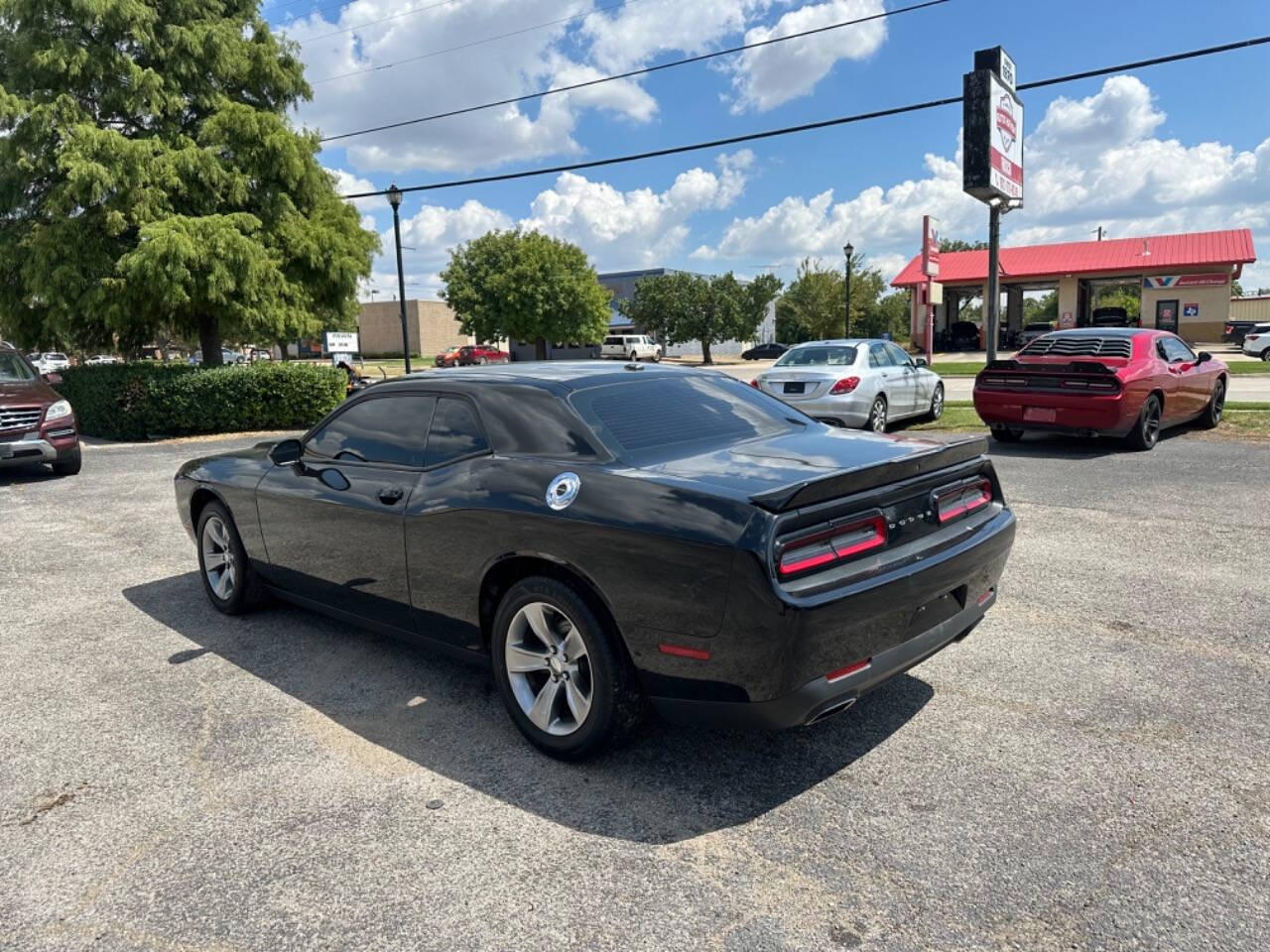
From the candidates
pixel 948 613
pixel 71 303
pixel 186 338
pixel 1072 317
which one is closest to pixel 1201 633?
pixel 948 613

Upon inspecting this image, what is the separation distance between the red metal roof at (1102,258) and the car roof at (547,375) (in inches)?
1738

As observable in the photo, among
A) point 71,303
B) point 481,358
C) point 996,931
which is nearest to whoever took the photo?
point 996,931

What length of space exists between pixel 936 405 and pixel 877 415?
260cm

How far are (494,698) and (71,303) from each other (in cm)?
1599

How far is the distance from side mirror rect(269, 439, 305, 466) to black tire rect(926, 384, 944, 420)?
1182cm

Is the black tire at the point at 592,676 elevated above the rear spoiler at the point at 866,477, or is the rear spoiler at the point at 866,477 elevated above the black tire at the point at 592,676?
the rear spoiler at the point at 866,477

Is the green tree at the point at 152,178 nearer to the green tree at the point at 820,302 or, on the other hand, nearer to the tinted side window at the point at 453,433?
the tinted side window at the point at 453,433

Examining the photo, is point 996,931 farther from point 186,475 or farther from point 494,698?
point 186,475

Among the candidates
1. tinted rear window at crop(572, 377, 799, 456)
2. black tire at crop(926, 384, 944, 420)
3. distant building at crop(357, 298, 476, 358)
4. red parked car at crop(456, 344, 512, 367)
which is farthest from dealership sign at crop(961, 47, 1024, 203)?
distant building at crop(357, 298, 476, 358)

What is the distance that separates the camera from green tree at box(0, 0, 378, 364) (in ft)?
50.9

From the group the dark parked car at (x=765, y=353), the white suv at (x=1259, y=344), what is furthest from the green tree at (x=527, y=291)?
the white suv at (x=1259, y=344)

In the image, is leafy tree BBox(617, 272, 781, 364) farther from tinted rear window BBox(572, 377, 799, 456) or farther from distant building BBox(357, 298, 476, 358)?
tinted rear window BBox(572, 377, 799, 456)

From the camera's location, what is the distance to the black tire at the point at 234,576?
5.18 metres

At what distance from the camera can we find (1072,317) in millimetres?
45969
